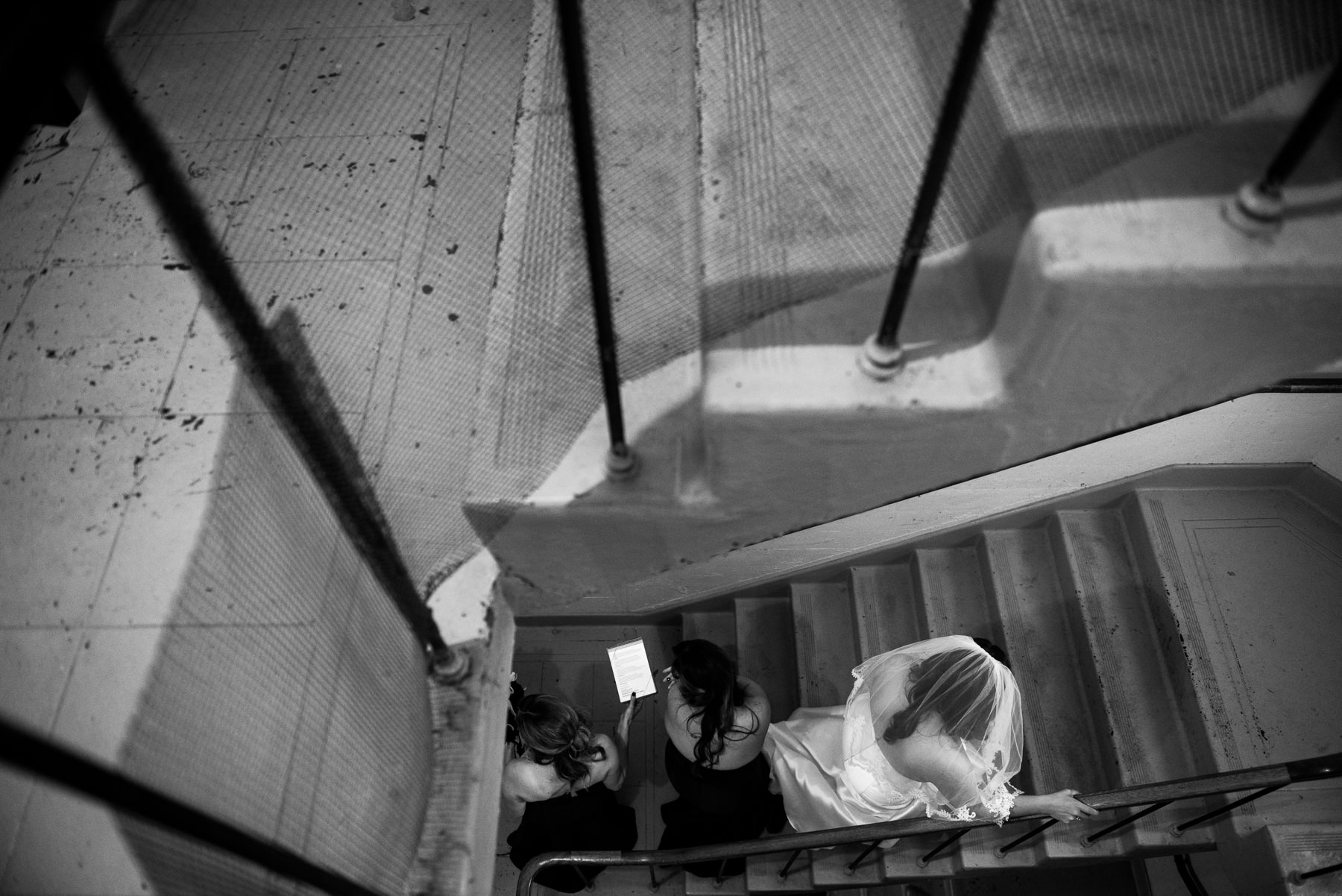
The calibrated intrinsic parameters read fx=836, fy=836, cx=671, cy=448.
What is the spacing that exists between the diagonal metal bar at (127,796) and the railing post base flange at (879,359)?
124cm

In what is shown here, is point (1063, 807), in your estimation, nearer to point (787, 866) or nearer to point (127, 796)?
point (787, 866)

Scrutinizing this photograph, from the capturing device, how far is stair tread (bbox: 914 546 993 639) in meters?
3.79

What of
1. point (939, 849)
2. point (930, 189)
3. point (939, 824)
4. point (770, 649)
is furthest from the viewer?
point (770, 649)

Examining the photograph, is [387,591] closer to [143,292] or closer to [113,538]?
[113,538]

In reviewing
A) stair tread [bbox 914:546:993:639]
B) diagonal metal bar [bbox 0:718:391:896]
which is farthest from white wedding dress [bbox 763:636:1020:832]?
diagonal metal bar [bbox 0:718:391:896]

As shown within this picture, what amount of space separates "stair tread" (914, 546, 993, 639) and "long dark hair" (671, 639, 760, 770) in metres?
1.11

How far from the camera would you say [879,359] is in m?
1.55

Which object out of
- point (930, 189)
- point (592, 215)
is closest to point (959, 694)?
point (930, 189)

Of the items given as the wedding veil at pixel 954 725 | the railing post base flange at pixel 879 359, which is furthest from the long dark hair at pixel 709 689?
the railing post base flange at pixel 879 359

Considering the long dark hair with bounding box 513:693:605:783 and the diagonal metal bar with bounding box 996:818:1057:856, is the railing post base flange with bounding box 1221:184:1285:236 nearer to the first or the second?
the diagonal metal bar with bounding box 996:818:1057:856

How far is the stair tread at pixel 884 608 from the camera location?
3934 mm

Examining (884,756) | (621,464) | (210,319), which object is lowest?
(884,756)

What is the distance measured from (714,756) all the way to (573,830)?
31.7 inches

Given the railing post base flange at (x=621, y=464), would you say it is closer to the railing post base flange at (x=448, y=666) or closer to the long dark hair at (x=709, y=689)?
the railing post base flange at (x=448, y=666)
